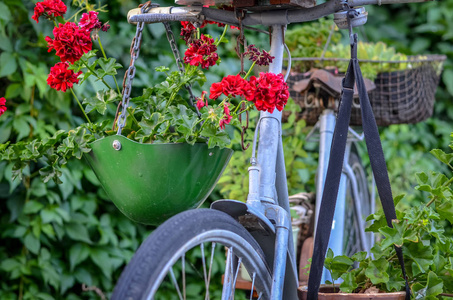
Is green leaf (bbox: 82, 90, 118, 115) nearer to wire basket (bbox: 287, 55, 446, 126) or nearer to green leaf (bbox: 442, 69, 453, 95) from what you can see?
wire basket (bbox: 287, 55, 446, 126)

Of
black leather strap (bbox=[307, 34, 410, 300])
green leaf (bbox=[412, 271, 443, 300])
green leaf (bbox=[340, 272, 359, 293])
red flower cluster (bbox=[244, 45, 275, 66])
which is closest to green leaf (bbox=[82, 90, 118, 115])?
red flower cluster (bbox=[244, 45, 275, 66])

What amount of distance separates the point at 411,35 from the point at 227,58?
1.42m

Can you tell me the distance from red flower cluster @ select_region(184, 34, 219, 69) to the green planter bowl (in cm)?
18

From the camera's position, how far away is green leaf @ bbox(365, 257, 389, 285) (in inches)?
37.1

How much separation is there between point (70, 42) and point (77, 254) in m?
1.27

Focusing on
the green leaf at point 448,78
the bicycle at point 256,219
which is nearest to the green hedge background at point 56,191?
the bicycle at point 256,219

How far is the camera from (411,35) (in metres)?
3.40

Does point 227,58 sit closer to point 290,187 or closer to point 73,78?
point 290,187

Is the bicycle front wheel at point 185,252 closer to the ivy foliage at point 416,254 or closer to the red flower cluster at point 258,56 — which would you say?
the ivy foliage at point 416,254

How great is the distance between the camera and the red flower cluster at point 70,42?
1.05m

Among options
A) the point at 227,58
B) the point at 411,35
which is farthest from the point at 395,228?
the point at 411,35

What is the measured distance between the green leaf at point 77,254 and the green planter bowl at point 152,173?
1.19 meters

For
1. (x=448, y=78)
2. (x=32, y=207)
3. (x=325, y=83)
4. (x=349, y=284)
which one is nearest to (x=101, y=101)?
(x=349, y=284)

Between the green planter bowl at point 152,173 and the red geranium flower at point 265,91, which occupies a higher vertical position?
the red geranium flower at point 265,91
